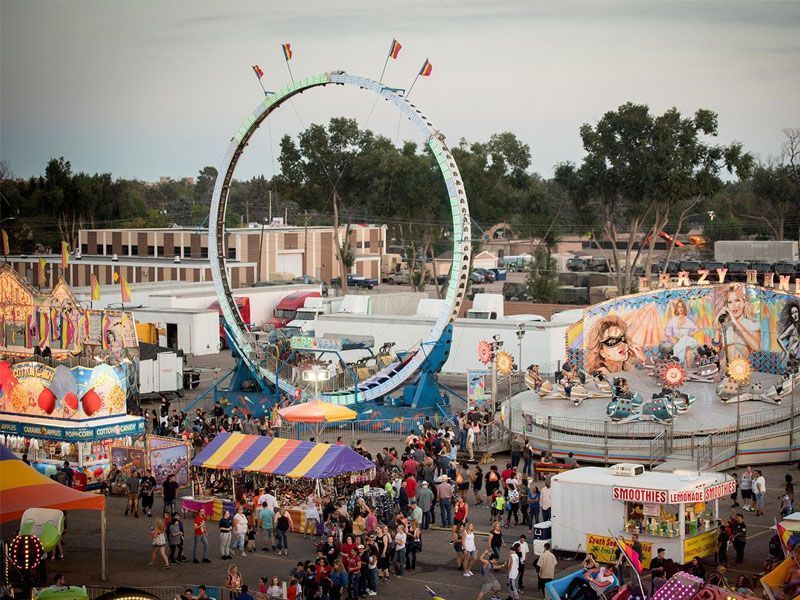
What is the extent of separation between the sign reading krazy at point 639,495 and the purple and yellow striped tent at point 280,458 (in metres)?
6.18

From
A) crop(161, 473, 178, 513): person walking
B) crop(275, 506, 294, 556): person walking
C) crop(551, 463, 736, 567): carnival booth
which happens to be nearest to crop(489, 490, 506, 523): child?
crop(551, 463, 736, 567): carnival booth

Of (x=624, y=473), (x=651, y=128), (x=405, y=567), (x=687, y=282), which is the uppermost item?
(x=651, y=128)

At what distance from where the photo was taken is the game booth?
100.0 feet

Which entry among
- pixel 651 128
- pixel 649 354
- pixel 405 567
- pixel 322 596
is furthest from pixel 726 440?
pixel 651 128

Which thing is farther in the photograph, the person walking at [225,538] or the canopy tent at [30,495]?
the person walking at [225,538]

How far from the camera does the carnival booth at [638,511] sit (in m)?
21.8

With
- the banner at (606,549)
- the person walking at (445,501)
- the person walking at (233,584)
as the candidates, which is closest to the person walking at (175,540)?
the person walking at (233,584)

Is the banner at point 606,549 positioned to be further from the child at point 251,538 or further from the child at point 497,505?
the child at point 251,538

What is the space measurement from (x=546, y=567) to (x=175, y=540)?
7.03 meters

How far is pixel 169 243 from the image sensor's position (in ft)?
261

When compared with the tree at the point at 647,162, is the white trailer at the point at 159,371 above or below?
below

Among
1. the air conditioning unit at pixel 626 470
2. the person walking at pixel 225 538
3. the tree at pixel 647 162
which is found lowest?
the person walking at pixel 225 538

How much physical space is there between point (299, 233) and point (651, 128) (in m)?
26.5

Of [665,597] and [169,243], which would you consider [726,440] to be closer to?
[665,597]
